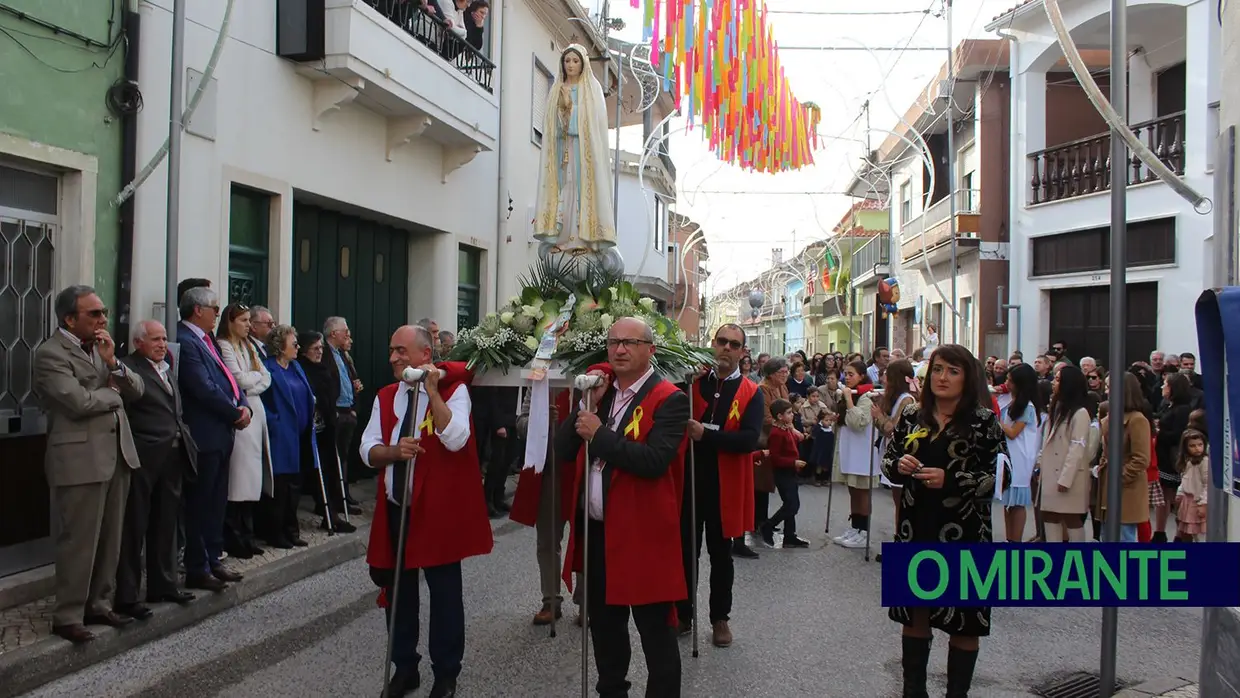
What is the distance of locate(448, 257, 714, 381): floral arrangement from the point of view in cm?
528

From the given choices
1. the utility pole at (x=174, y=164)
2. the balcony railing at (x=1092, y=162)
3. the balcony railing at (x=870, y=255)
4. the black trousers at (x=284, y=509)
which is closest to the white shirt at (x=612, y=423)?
the utility pole at (x=174, y=164)

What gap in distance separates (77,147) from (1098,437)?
831cm

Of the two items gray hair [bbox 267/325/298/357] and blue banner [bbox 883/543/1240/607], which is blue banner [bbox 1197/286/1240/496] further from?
gray hair [bbox 267/325/298/357]

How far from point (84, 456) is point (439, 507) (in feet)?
7.08

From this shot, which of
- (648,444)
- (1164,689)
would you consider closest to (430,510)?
(648,444)

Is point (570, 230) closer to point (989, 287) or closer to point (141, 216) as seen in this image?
point (141, 216)

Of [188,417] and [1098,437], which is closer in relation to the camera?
[188,417]

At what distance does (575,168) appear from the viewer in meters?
7.38

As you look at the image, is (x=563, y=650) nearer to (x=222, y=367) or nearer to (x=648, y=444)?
(x=648, y=444)

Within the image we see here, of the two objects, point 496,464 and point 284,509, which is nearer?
point 284,509

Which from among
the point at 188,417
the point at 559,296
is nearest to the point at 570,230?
the point at 559,296

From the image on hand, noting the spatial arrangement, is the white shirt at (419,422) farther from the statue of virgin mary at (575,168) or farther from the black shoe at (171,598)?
the statue of virgin mary at (575,168)

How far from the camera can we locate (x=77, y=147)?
6.51 metres

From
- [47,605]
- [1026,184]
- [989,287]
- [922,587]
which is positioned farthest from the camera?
[989,287]
